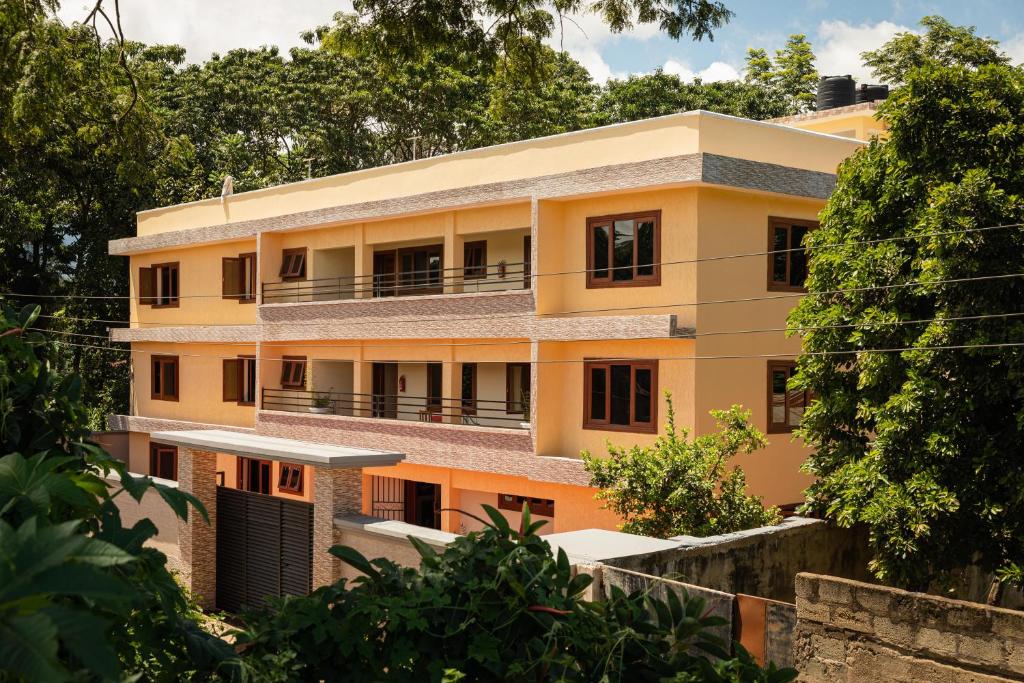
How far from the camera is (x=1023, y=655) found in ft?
26.1

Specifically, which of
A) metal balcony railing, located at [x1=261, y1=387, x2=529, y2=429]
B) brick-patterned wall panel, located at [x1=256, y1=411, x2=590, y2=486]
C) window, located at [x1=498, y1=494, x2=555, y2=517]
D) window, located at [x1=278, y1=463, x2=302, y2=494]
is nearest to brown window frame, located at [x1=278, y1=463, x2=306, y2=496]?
window, located at [x1=278, y1=463, x2=302, y2=494]

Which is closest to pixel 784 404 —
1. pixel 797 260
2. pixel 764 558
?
pixel 797 260

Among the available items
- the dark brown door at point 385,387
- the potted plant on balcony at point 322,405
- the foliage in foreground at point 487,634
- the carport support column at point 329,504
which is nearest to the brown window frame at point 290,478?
the potted plant on balcony at point 322,405

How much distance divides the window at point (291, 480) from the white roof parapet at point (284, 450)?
6.82 m

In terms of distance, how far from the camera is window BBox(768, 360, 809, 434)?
62.9 ft

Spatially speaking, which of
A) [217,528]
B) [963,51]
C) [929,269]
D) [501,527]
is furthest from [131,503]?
[963,51]

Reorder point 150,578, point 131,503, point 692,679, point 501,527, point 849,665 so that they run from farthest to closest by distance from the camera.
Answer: point 131,503, point 849,665, point 501,527, point 692,679, point 150,578

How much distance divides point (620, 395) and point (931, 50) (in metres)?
A: 23.0

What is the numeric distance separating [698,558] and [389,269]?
16.1 metres

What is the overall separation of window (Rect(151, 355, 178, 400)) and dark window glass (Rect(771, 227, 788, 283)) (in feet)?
61.0

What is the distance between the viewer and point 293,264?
87.2 ft

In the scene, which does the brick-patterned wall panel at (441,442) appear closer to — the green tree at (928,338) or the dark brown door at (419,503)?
the dark brown door at (419,503)

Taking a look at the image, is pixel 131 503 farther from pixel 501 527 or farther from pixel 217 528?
pixel 501 527

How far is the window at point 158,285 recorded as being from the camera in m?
30.7
